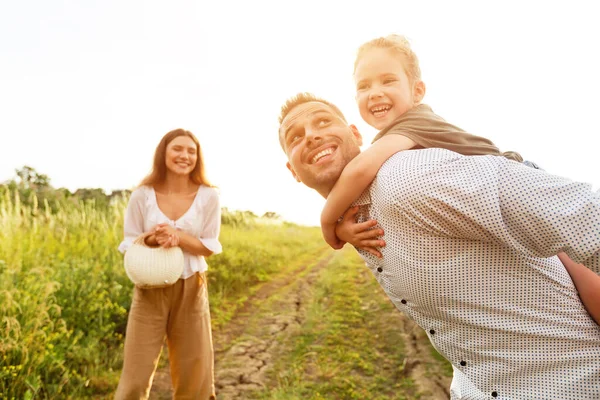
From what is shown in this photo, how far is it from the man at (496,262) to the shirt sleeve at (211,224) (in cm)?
229

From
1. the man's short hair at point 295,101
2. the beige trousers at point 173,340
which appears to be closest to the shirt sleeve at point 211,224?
the beige trousers at point 173,340

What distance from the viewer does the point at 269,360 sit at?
4887 mm

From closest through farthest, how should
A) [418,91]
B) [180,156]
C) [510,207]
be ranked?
1. [510,207]
2. [418,91]
3. [180,156]

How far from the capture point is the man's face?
1.65 meters

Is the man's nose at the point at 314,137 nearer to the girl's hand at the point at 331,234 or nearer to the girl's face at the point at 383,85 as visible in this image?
the girl's hand at the point at 331,234

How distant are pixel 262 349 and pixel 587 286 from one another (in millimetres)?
4351

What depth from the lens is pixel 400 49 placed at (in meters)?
1.99

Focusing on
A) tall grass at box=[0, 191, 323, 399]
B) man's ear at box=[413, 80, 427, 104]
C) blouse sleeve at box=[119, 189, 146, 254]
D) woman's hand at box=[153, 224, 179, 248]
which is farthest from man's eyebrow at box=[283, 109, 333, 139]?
tall grass at box=[0, 191, 323, 399]

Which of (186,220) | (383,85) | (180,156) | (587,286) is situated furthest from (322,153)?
(180,156)

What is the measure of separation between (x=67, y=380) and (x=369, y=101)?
334 cm

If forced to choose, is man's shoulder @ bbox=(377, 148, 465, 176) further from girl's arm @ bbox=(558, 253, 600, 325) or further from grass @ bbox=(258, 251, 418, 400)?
grass @ bbox=(258, 251, 418, 400)

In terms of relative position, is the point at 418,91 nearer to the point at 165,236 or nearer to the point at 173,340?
the point at 165,236

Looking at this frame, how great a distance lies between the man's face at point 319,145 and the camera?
1.65m

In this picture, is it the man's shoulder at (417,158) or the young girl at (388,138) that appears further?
the young girl at (388,138)
